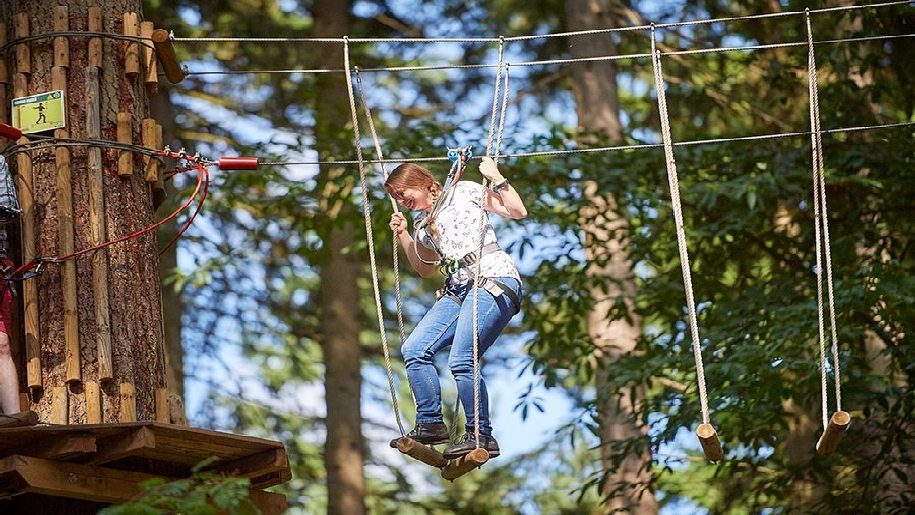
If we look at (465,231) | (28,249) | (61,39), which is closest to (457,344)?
(465,231)

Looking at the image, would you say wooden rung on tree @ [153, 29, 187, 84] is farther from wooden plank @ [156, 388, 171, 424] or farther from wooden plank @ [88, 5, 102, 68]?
wooden plank @ [156, 388, 171, 424]

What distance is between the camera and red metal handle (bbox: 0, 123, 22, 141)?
21.3 ft

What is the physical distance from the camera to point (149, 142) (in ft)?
22.6

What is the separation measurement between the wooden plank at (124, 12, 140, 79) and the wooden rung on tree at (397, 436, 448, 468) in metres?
2.14

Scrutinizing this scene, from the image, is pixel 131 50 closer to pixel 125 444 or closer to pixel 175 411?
pixel 175 411

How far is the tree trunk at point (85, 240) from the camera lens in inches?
249

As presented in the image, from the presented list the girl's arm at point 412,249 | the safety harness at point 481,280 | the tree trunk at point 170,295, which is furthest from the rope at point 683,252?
the tree trunk at point 170,295

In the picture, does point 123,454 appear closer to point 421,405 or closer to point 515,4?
point 421,405

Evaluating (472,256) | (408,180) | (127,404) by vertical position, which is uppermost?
(408,180)

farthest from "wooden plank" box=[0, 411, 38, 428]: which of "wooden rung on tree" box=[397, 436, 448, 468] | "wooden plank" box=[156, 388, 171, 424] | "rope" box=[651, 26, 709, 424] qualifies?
"rope" box=[651, 26, 709, 424]

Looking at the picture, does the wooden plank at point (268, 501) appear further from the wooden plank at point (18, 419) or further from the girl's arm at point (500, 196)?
the girl's arm at point (500, 196)

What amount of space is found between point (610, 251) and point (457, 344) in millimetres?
5664

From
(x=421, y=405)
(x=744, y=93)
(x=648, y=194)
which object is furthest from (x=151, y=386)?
(x=744, y=93)

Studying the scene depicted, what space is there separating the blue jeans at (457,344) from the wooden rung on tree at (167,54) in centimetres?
174
